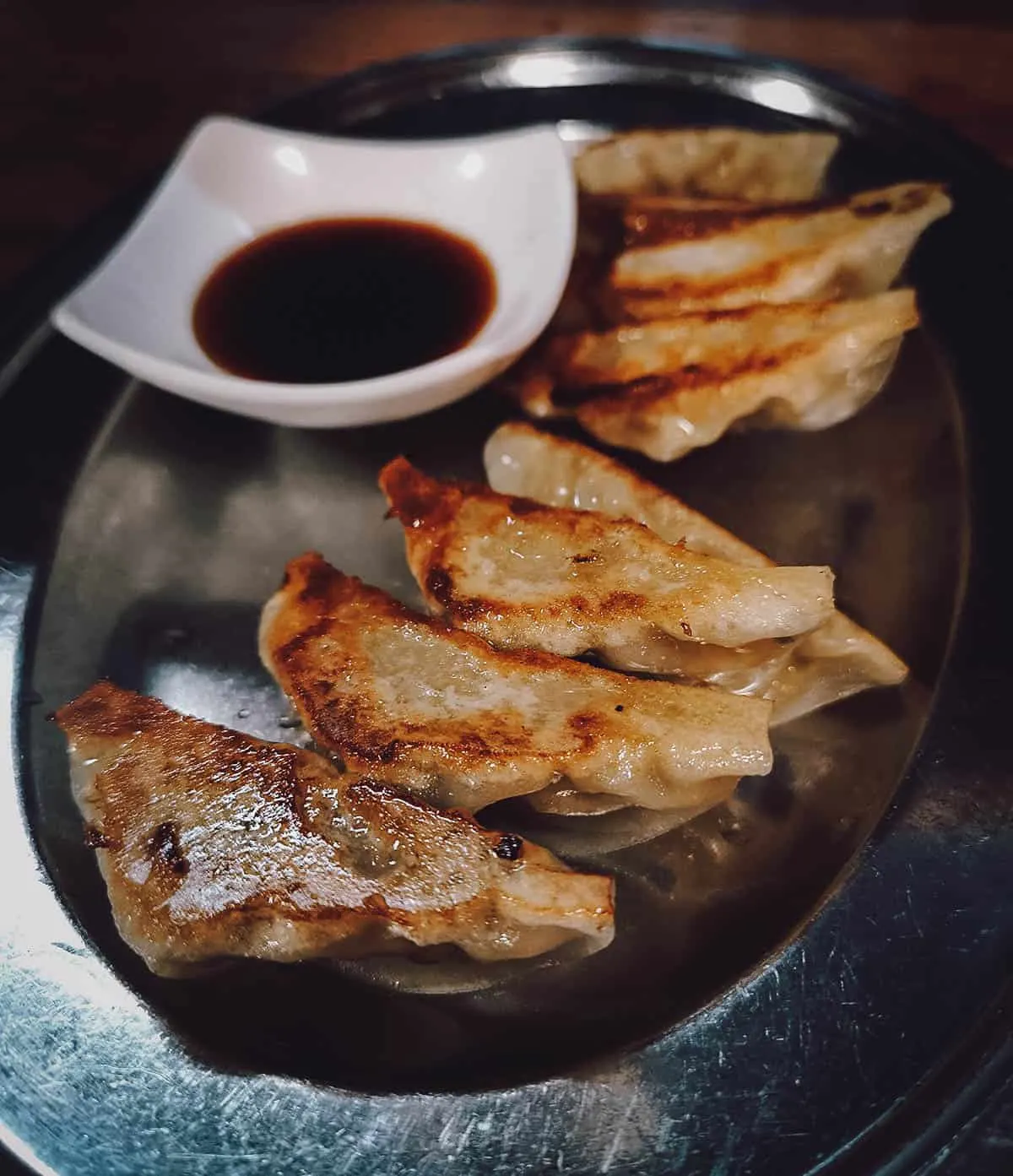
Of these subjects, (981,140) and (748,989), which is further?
(981,140)

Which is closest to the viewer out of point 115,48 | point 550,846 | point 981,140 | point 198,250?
point 550,846

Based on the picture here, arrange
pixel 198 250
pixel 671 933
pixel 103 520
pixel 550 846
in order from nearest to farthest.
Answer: pixel 671 933 → pixel 550 846 → pixel 103 520 → pixel 198 250

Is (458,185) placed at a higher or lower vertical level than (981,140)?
lower

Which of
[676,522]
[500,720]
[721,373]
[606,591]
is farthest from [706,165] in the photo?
[500,720]

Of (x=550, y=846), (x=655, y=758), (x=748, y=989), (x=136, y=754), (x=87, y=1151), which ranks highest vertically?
(x=655, y=758)

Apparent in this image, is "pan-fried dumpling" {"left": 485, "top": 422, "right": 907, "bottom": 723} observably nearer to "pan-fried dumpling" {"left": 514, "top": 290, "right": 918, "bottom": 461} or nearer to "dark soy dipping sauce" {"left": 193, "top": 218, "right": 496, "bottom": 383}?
"pan-fried dumpling" {"left": 514, "top": 290, "right": 918, "bottom": 461}

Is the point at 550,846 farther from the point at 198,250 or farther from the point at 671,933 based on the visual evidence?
the point at 198,250

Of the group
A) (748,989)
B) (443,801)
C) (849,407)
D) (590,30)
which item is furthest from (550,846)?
(590,30)

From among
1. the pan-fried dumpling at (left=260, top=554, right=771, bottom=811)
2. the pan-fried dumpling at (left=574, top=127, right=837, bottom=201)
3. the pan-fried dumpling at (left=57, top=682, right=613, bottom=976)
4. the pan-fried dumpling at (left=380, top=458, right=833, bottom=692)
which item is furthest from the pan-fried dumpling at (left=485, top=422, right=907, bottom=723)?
the pan-fried dumpling at (left=574, top=127, right=837, bottom=201)
